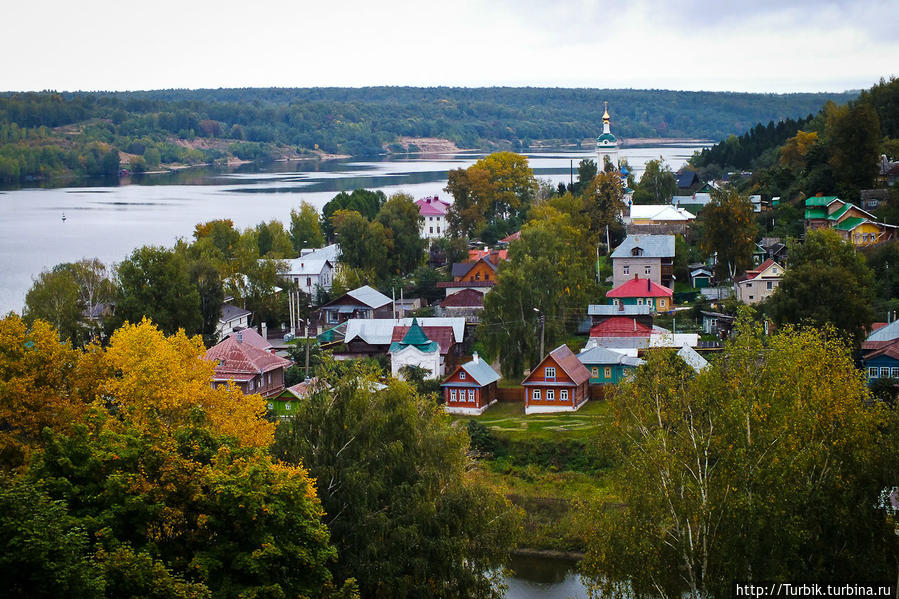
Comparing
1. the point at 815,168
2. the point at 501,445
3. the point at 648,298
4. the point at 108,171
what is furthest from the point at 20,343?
the point at 108,171

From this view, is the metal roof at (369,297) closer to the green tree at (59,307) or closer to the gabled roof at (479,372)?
the green tree at (59,307)

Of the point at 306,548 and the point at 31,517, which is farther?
the point at 306,548

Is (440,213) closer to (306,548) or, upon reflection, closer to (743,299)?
(743,299)

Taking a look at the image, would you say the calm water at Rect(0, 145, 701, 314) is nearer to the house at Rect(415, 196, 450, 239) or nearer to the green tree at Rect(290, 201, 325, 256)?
the green tree at Rect(290, 201, 325, 256)

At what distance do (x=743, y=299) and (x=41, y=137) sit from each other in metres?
137

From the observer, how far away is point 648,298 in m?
39.8

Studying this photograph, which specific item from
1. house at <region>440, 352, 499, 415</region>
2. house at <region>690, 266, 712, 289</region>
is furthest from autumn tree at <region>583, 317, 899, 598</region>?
house at <region>690, 266, 712, 289</region>

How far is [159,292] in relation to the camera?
1366 inches

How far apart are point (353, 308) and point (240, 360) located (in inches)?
442

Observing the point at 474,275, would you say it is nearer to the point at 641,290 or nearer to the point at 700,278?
the point at 641,290

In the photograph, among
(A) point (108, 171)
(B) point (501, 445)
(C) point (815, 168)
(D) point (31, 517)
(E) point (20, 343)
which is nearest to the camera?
(D) point (31, 517)

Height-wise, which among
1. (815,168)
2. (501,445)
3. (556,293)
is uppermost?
(815,168)

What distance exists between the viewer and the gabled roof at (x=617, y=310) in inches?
1458

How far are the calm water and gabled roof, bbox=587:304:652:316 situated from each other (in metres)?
25.8
